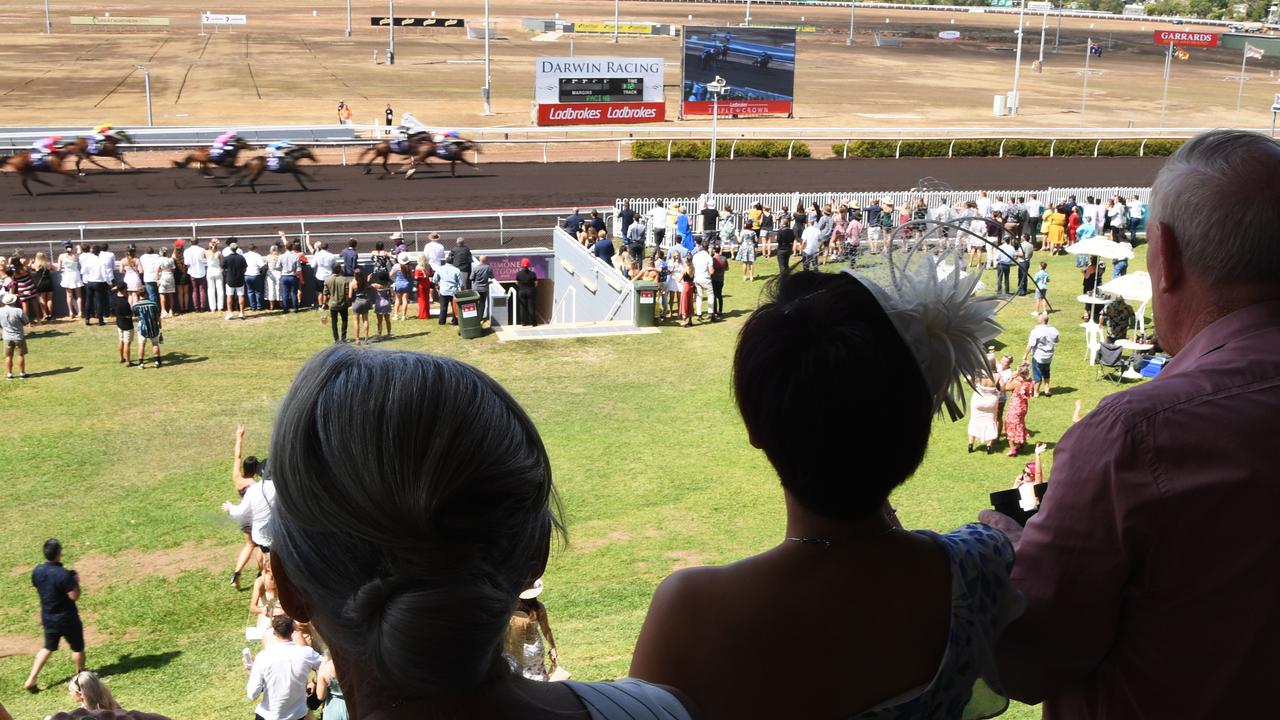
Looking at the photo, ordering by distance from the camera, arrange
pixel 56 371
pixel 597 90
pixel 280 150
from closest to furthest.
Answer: pixel 56 371 → pixel 280 150 → pixel 597 90

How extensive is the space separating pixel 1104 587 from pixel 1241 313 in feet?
2.02

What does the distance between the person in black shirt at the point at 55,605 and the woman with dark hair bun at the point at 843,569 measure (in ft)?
31.2

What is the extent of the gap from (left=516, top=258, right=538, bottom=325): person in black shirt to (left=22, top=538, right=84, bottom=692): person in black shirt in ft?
49.5

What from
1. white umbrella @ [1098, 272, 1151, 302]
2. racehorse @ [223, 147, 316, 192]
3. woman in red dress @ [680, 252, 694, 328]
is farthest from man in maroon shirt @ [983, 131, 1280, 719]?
racehorse @ [223, 147, 316, 192]

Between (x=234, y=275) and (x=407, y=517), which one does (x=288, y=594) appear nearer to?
(x=407, y=517)

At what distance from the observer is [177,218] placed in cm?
3278

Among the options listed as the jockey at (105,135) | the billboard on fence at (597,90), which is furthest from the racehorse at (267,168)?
the billboard on fence at (597,90)

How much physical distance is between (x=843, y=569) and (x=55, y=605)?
992 cm

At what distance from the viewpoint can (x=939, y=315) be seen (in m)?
2.21

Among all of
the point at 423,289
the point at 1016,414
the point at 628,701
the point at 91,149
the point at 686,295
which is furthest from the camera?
the point at 91,149

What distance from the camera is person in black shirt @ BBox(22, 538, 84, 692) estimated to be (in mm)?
10055

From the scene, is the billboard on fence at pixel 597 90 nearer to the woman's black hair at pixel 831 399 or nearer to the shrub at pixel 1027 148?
the shrub at pixel 1027 148

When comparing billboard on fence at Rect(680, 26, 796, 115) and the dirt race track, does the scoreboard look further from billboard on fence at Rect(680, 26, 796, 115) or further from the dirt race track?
the dirt race track

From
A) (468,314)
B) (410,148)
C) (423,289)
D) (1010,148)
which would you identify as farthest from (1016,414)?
(1010,148)
